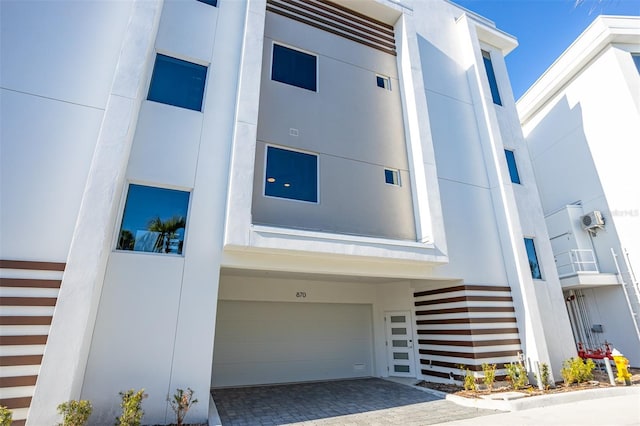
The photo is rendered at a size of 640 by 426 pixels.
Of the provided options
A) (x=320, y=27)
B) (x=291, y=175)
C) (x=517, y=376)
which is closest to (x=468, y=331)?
(x=517, y=376)

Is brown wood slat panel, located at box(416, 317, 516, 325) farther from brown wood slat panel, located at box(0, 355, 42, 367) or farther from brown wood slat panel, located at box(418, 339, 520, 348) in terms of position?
brown wood slat panel, located at box(0, 355, 42, 367)

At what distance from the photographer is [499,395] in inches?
261

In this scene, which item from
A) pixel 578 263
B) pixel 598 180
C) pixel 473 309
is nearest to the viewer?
pixel 473 309

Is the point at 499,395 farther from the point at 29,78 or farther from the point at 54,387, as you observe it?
the point at 29,78

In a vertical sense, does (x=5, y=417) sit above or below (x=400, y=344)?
Result: below

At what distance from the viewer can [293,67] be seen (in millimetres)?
8461

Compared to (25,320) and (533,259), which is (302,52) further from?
(533,259)

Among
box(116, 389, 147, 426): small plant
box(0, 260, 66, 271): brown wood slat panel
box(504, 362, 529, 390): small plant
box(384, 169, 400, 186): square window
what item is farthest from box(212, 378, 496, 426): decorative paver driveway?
box(384, 169, 400, 186): square window

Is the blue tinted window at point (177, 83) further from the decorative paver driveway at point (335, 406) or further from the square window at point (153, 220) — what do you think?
the decorative paver driveway at point (335, 406)

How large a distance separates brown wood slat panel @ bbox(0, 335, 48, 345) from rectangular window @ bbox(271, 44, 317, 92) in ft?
22.9

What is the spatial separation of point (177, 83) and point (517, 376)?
34.0 ft

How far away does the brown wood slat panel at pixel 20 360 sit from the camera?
14.8ft

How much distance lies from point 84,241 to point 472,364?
28.0ft

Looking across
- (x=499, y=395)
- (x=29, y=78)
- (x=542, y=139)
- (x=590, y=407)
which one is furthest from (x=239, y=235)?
(x=542, y=139)
